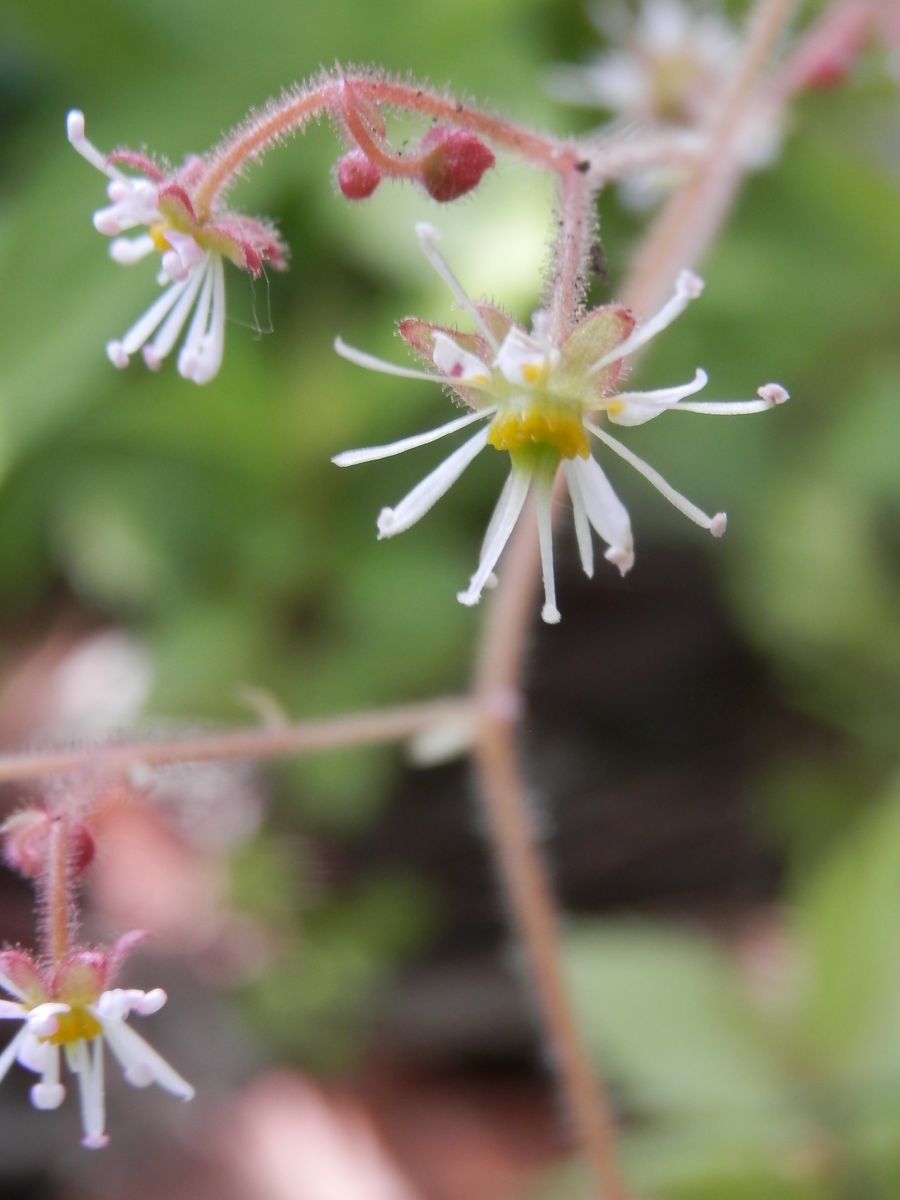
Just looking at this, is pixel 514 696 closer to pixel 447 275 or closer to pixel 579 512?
pixel 579 512

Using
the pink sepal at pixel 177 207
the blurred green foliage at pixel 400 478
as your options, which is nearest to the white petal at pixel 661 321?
the pink sepal at pixel 177 207

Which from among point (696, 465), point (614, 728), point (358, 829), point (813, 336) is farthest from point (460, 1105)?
point (813, 336)

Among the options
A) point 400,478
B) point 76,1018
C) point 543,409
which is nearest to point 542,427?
point 543,409

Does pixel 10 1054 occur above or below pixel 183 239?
below

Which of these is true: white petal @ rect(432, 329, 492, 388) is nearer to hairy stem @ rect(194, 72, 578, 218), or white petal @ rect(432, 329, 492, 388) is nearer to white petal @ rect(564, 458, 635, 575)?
white petal @ rect(564, 458, 635, 575)

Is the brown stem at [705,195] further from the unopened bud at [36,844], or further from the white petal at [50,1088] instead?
the white petal at [50,1088]

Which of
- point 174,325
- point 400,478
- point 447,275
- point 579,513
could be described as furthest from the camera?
point 400,478
